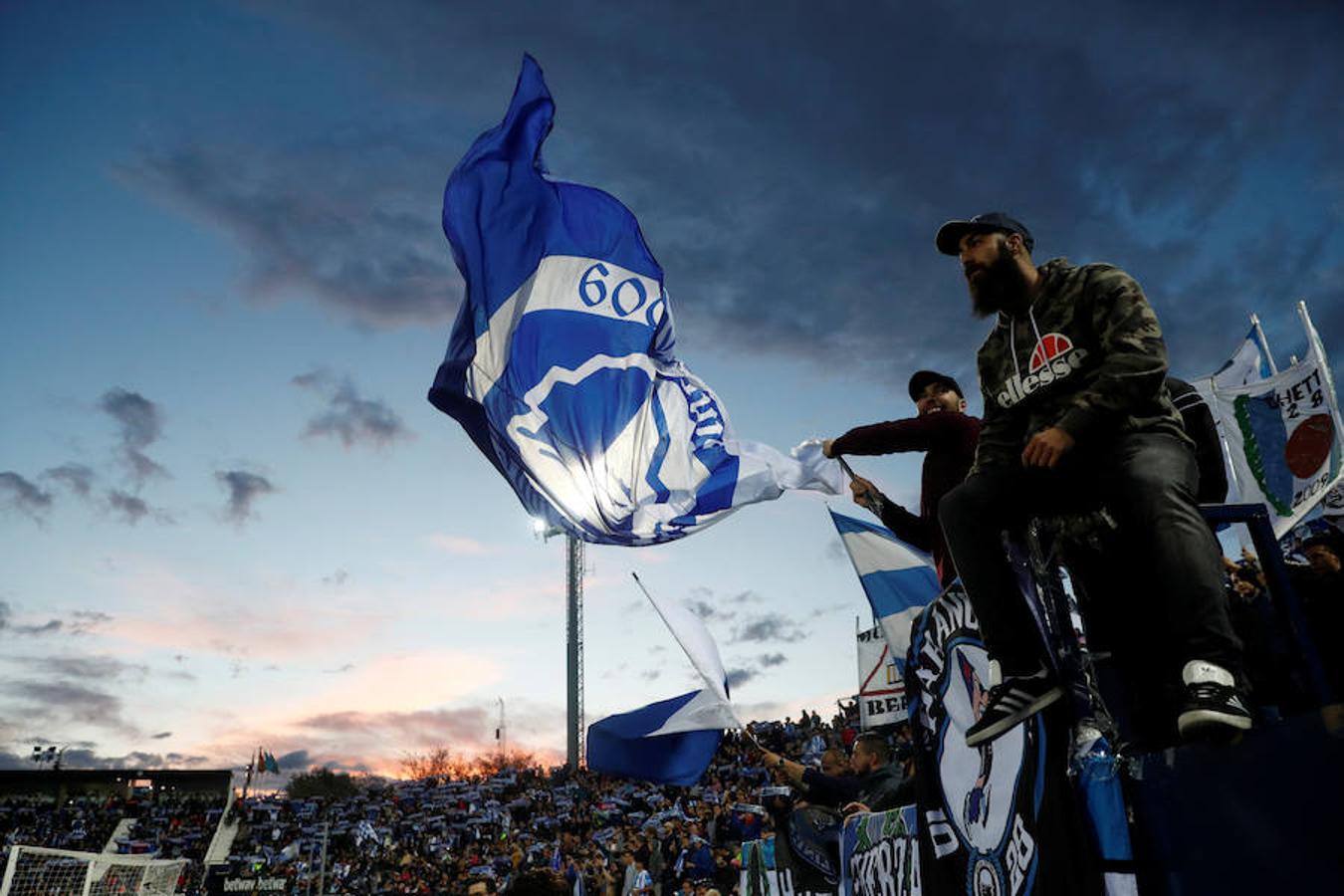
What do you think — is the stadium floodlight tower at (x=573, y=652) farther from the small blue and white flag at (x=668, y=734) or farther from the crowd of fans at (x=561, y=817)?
the small blue and white flag at (x=668, y=734)

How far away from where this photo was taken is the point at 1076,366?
2.47 m

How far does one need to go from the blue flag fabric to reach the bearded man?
619cm

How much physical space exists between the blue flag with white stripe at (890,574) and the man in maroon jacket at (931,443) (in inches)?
108

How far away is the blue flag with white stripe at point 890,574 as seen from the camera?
7.08 m

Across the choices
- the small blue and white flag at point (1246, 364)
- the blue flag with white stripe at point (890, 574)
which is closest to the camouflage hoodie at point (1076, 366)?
the blue flag with white stripe at point (890, 574)

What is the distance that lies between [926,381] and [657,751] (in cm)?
531

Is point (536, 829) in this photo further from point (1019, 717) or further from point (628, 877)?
point (1019, 717)

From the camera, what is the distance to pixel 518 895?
3.49 m

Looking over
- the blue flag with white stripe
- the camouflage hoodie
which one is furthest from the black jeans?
the blue flag with white stripe

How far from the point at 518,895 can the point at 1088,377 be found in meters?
2.78

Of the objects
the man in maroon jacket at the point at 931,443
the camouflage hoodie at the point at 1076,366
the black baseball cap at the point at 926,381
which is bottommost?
the camouflage hoodie at the point at 1076,366

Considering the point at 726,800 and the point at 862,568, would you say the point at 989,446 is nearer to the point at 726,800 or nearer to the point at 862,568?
the point at 862,568

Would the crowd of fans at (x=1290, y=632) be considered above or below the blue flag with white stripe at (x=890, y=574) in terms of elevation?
below

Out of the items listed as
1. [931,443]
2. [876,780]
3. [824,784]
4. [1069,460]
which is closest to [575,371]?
[824,784]
